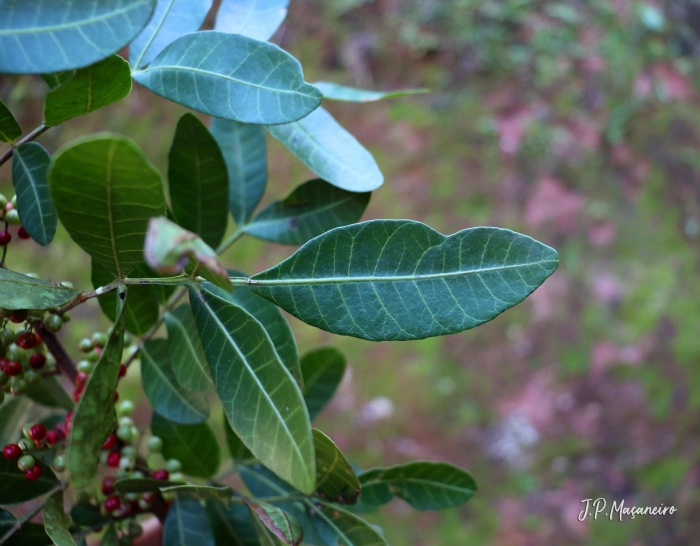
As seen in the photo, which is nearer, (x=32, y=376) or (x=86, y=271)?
(x=32, y=376)

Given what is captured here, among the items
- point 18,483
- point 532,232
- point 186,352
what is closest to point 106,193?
point 186,352

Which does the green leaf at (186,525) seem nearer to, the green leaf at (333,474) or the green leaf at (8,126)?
the green leaf at (333,474)

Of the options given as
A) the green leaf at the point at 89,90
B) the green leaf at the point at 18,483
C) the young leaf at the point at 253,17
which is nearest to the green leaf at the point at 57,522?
the green leaf at the point at 18,483

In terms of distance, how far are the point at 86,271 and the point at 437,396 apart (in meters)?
1.22

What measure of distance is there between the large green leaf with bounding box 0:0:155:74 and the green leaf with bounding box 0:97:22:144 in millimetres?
102

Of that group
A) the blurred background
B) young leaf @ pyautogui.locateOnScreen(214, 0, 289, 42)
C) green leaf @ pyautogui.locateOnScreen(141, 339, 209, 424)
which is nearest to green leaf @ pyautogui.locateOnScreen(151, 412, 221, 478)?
green leaf @ pyautogui.locateOnScreen(141, 339, 209, 424)

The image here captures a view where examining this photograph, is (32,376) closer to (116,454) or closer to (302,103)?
(116,454)

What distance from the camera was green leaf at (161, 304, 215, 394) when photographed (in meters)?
0.45

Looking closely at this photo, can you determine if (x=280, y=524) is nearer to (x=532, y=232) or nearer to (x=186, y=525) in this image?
(x=186, y=525)

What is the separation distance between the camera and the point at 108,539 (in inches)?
19.4

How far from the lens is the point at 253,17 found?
53 centimetres

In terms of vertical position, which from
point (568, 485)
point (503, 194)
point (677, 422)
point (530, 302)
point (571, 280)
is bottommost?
point (568, 485)

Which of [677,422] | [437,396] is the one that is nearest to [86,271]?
[437,396]

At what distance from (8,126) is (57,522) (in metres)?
0.29
